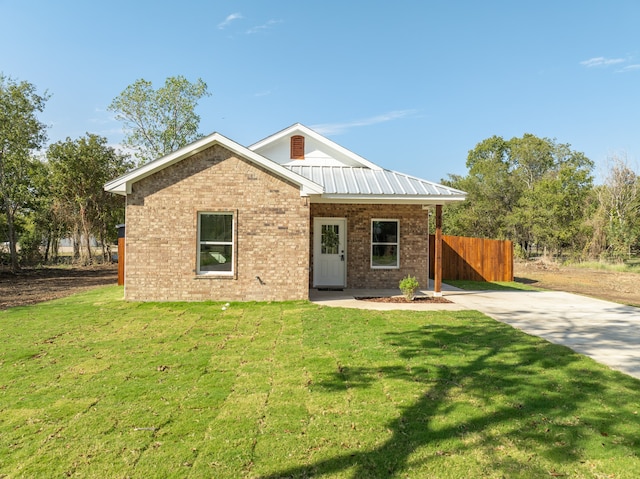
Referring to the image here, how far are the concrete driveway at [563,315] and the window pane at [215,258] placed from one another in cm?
271

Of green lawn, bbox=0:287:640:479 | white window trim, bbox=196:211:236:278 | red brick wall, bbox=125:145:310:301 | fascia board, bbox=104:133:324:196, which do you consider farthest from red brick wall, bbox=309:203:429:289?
green lawn, bbox=0:287:640:479

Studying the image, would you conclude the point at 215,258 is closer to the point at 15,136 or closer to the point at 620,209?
the point at 15,136

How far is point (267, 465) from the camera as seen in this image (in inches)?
125

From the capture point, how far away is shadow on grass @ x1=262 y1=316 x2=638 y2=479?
10.8ft

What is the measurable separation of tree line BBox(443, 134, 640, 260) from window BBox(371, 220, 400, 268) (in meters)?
23.6

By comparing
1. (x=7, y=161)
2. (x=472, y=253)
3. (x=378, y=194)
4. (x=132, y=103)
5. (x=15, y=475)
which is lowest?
(x=15, y=475)

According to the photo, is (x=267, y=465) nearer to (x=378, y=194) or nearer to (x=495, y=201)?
(x=378, y=194)

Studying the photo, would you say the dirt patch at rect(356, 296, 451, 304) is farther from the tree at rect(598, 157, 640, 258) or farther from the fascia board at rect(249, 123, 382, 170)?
the tree at rect(598, 157, 640, 258)

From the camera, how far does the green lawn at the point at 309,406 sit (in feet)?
10.6

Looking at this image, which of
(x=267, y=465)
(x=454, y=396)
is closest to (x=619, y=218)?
(x=454, y=396)

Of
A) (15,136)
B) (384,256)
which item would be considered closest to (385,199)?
(384,256)

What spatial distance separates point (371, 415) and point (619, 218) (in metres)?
34.3

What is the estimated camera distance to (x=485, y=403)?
14.4 feet

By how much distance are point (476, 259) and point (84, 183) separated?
24576 mm
